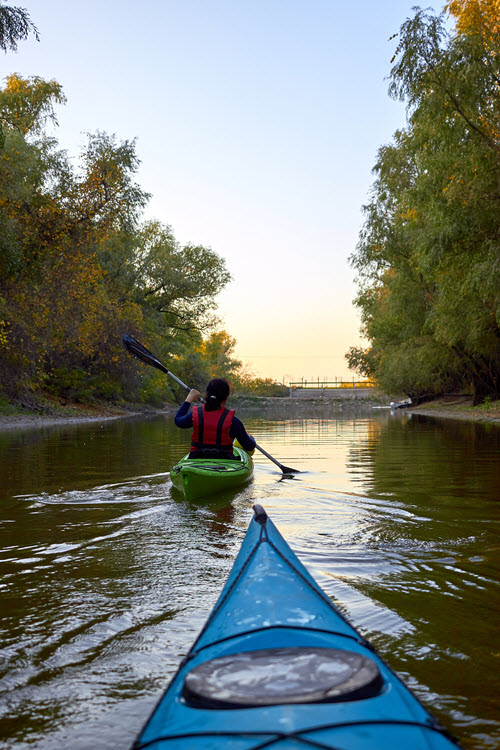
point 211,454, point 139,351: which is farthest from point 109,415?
point 211,454

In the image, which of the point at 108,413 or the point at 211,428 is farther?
the point at 108,413

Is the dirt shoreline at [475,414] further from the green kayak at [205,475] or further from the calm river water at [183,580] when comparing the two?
the green kayak at [205,475]

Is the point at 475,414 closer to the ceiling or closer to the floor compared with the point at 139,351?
closer to the floor

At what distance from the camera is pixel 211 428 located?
7.76 metres

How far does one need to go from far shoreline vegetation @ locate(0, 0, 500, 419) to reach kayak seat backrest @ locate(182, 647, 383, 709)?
11.7 meters

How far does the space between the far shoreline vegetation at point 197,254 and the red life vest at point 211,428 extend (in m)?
7.37

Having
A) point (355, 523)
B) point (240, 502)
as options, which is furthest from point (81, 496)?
point (355, 523)

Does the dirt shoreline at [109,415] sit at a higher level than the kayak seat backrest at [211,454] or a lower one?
higher

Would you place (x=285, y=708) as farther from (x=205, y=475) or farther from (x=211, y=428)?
(x=211, y=428)

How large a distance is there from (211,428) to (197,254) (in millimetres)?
29223

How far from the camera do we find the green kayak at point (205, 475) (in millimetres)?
7145

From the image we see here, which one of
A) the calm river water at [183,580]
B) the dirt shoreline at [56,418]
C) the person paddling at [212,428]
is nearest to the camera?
the calm river water at [183,580]

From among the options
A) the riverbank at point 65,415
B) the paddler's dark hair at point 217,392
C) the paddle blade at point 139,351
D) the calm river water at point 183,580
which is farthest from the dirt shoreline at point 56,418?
the paddler's dark hair at point 217,392

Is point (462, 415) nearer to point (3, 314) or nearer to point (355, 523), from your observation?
point (3, 314)
